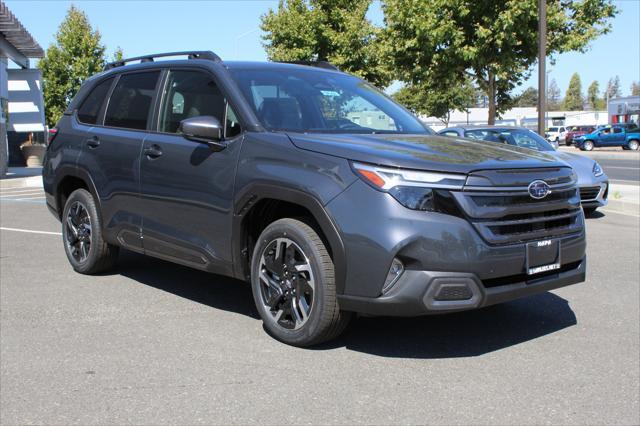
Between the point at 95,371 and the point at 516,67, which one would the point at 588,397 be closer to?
the point at 95,371

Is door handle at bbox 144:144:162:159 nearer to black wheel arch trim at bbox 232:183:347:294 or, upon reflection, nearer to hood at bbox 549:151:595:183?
black wheel arch trim at bbox 232:183:347:294

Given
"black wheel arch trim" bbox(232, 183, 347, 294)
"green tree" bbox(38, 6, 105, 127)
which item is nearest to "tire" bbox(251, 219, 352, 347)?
"black wheel arch trim" bbox(232, 183, 347, 294)

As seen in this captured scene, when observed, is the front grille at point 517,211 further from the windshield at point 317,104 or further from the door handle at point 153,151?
the door handle at point 153,151

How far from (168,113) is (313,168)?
70.9 inches

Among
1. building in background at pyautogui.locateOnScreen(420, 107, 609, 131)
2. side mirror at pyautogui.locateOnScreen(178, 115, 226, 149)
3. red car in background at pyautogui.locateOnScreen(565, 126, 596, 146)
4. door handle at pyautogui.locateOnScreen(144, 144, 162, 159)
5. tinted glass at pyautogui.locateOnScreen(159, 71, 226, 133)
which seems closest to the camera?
side mirror at pyautogui.locateOnScreen(178, 115, 226, 149)

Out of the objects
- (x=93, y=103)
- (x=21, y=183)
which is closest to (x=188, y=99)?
(x=93, y=103)

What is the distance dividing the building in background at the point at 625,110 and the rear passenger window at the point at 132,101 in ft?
207

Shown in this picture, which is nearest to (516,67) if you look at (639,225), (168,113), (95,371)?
(639,225)

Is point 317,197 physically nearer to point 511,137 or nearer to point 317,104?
point 317,104

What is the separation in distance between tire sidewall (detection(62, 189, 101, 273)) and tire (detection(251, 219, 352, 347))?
7.23 ft

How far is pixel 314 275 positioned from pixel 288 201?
491mm

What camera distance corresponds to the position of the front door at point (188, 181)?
15.4 feet

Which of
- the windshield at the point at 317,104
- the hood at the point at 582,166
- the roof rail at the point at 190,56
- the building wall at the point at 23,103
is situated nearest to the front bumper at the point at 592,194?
the hood at the point at 582,166

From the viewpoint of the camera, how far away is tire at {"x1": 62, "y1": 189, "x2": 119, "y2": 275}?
6121 mm
